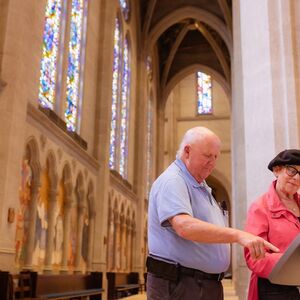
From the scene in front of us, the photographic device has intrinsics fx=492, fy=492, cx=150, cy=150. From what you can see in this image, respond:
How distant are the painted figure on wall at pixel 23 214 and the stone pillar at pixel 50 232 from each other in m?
1.13

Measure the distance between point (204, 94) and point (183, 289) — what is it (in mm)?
29279

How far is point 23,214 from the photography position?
32.0ft

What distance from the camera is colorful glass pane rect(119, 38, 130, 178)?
60.5ft

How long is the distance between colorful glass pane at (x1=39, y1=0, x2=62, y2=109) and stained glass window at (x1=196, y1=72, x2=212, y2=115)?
1901cm

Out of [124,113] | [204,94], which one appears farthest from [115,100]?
[204,94]

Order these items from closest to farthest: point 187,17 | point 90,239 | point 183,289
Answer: point 183,289 < point 90,239 < point 187,17

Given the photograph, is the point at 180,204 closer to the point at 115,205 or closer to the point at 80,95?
the point at 80,95

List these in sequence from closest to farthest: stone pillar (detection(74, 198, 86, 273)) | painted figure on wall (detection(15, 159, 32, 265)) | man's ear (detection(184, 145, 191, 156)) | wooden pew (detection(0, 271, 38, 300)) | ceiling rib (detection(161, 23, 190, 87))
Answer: man's ear (detection(184, 145, 191, 156)) → wooden pew (detection(0, 271, 38, 300)) → painted figure on wall (detection(15, 159, 32, 265)) → stone pillar (detection(74, 198, 86, 273)) → ceiling rib (detection(161, 23, 190, 87))

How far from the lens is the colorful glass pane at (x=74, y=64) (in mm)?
12984

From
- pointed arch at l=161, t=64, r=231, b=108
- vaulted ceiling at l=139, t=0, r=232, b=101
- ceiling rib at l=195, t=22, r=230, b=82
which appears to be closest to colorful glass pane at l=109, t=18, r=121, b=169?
vaulted ceiling at l=139, t=0, r=232, b=101

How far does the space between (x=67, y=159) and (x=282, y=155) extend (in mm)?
10113

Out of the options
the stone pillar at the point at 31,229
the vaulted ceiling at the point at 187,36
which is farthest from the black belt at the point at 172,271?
the vaulted ceiling at the point at 187,36

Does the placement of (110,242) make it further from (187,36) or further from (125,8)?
(187,36)

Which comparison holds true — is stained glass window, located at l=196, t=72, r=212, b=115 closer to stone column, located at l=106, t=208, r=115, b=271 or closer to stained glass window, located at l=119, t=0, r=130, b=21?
stained glass window, located at l=119, t=0, r=130, b=21
